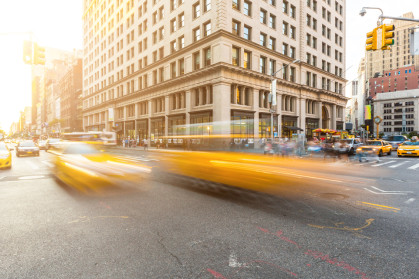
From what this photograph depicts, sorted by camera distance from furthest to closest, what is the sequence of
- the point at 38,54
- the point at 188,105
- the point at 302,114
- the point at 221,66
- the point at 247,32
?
the point at 302,114
the point at 188,105
the point at 247,32
the point at 221,66
the point at 38,54

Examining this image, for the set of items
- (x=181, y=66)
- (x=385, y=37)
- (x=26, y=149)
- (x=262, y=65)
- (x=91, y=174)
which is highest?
(x=181, y=66)

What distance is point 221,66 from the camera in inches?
1096

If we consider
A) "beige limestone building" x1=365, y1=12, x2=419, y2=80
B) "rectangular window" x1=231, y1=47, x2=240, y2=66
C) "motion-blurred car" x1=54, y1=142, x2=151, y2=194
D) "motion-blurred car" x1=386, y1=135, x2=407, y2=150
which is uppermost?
"beige limestone building" x1=365, y1=12, x2=419, y2=80

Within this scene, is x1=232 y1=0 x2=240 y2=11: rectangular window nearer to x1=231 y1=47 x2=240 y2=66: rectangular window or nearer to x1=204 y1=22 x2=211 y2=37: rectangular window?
x1=204 y1=22 x2=211 y2=37: rectangular window

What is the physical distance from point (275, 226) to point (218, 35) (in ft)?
90.7

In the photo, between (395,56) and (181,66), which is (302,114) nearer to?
(181,66)

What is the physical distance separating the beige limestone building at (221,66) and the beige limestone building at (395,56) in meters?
140

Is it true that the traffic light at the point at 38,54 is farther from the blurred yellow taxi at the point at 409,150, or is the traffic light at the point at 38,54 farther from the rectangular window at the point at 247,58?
the blurred yellow taxi at the point at 409,150

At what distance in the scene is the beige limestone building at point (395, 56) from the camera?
149m

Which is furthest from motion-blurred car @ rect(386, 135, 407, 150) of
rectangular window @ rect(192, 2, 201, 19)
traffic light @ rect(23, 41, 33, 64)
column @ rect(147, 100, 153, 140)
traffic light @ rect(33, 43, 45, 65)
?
traffic light @ rect(23, 41, 33, 64)

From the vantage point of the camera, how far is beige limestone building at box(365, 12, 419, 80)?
5861 inches

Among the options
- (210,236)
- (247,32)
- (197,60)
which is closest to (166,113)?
(197,60)

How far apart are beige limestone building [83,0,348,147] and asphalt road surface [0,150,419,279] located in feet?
45.1

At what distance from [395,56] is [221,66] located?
594 feet
